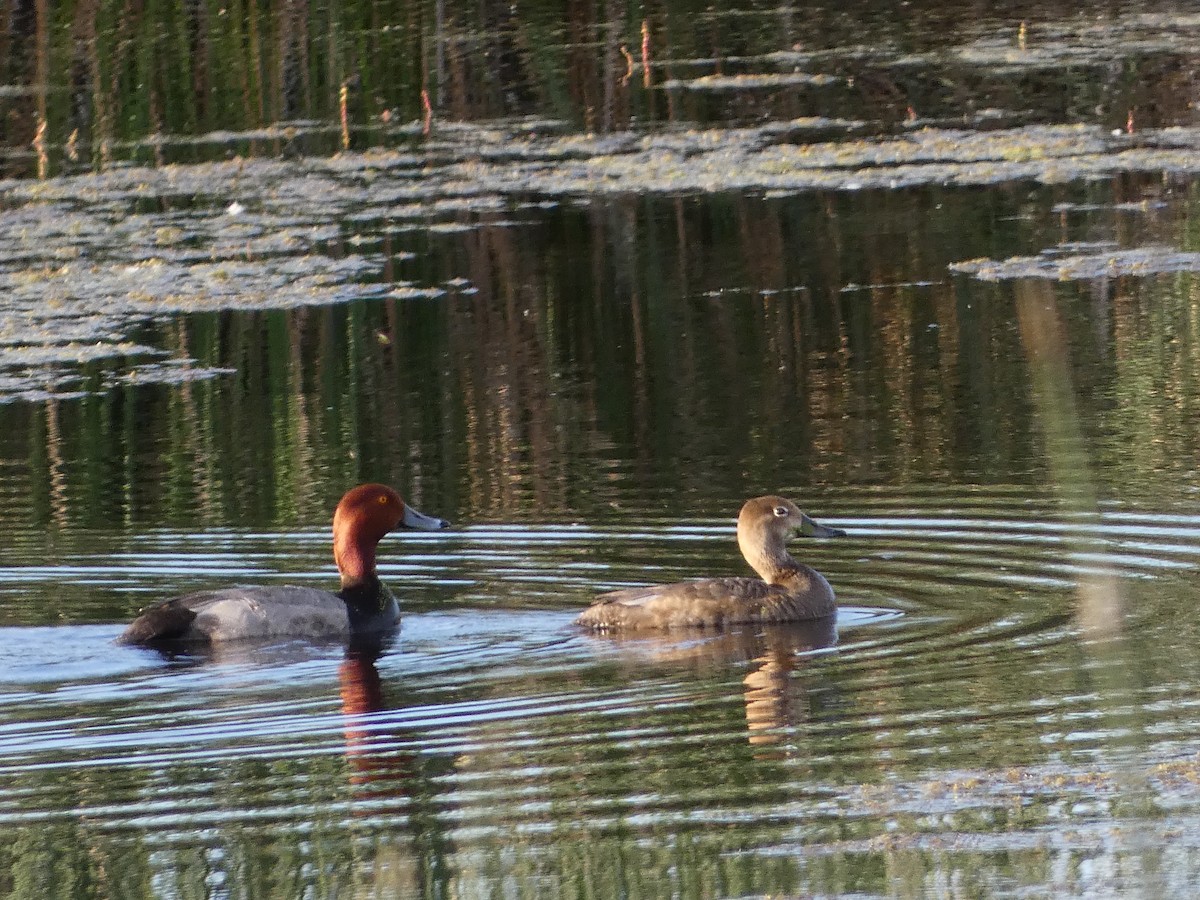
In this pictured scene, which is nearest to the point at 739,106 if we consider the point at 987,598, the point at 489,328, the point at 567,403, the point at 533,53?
the point at 533,53

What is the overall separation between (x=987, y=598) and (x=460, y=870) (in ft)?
13.2

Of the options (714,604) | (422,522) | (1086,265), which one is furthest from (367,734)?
(1086,265)

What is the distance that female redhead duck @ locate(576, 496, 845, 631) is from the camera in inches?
376

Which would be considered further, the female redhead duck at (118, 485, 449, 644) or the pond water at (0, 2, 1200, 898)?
the female redhead duck at (118, 485, 449, 644)

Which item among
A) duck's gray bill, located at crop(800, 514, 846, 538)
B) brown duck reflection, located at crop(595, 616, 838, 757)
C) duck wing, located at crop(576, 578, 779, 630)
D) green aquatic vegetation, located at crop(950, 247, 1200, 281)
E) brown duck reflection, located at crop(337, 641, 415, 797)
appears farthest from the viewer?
green aquatic vegetation, located at crop(950, 247, 1200, 281)

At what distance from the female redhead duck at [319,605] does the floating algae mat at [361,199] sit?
526 centimetres

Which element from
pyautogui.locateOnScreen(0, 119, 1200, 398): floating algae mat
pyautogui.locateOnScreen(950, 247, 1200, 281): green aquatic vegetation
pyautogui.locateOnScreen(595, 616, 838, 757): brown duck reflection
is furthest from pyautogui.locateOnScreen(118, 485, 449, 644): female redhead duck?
pyautogui.locateOnScreen(950, 247, 1200, 281): green aquatic vegetation

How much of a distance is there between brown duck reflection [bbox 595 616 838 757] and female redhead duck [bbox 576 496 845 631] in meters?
0.05

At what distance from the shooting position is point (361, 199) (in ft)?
70.5

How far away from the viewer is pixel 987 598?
953 cm

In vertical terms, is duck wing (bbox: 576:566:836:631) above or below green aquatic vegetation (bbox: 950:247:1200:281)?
below

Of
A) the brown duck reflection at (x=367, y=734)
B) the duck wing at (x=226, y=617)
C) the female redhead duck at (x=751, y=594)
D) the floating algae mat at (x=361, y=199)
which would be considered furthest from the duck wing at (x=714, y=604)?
the floating algae mat at (x=361, y=199)

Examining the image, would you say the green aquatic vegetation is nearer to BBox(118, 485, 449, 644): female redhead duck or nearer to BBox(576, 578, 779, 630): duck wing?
BBox(118, 485, 449, 644): female redhead duck

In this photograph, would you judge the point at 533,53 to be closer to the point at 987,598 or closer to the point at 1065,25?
the point at 1065,25
